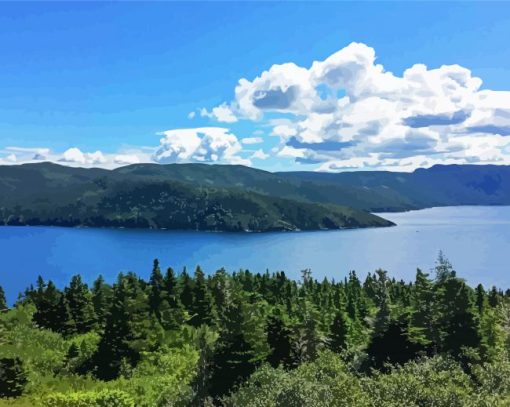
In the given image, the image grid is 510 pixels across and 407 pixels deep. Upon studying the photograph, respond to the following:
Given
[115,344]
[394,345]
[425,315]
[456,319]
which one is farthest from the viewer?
[115,344]

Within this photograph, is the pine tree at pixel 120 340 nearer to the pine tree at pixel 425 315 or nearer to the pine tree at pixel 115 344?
the pine tree at pixel 115 344

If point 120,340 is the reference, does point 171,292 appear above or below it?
above

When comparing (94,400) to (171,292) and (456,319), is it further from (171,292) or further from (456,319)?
(171,292)

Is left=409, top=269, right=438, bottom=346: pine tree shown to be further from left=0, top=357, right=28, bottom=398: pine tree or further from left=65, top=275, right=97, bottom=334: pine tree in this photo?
left=65, top=275, right=97, bottom=334: pine tree

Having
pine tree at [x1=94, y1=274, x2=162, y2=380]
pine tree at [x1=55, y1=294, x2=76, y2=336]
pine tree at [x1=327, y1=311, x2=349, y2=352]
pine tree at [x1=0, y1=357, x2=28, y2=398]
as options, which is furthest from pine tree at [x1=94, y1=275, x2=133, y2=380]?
pine tree at [x1=327, y1=311, x2=349, y2=352]

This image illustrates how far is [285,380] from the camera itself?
40594 mm

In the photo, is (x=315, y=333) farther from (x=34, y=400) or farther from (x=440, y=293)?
(x=34, y=400)

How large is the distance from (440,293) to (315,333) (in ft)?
65.2

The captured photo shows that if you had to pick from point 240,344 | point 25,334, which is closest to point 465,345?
point 240,344

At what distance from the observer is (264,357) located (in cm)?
6191

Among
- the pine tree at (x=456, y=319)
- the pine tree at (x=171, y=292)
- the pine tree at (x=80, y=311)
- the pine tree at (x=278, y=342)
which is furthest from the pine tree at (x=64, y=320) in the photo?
the pine tree at (x=456, y=319)

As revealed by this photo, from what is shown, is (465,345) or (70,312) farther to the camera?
(70,312)

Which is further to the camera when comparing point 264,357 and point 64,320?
point 64,320

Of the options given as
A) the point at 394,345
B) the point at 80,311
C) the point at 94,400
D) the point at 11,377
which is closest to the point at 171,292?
the point at 80,311
